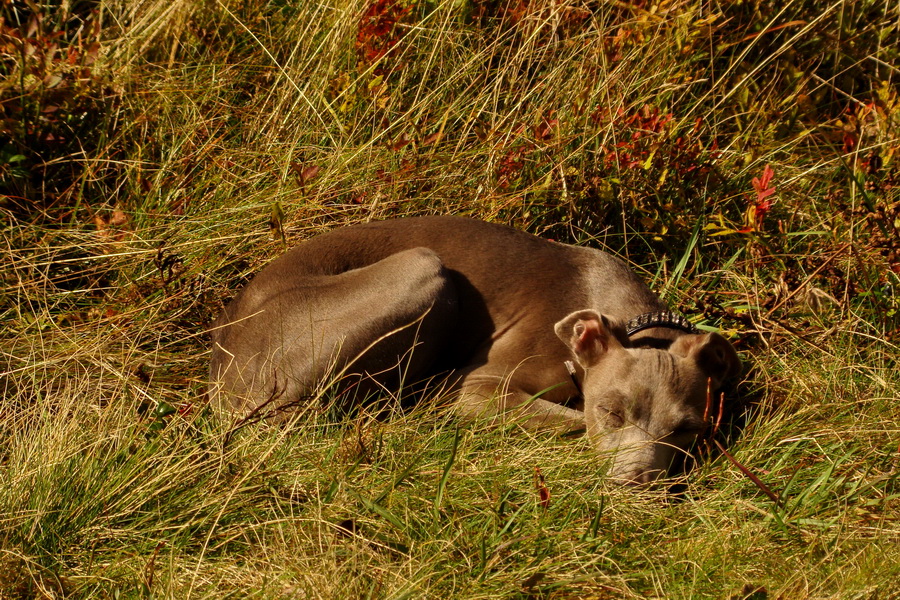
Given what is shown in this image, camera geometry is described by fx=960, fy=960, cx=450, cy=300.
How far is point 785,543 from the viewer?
3385mm

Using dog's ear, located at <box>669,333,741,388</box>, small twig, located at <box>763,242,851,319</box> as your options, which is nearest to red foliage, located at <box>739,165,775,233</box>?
small twig, located at <box>763,242,851,319</box>

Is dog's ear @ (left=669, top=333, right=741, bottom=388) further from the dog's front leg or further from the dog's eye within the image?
the dog's front leg

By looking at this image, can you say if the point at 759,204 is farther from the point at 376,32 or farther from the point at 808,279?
the point at 376,32

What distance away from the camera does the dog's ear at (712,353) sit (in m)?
4.21

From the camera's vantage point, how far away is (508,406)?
4.44m

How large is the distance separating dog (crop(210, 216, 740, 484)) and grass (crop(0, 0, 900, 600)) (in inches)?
9.3

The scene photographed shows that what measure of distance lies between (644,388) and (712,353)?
371 mm

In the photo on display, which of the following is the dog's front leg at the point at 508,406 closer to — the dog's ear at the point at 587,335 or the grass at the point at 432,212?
the grass at the point at 432,212

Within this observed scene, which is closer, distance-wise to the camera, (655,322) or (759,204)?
(655,322)

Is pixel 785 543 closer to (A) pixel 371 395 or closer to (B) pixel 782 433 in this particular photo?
(B) pixel 782 433

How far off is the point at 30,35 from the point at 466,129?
101 inches

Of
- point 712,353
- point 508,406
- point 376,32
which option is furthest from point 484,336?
point 376,32

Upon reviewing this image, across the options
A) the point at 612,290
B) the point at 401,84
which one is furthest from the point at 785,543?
the point at 401,84

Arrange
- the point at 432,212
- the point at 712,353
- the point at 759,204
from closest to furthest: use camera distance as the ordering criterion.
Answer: the point at 712,353
the point at 759,204
the point at 432,212
